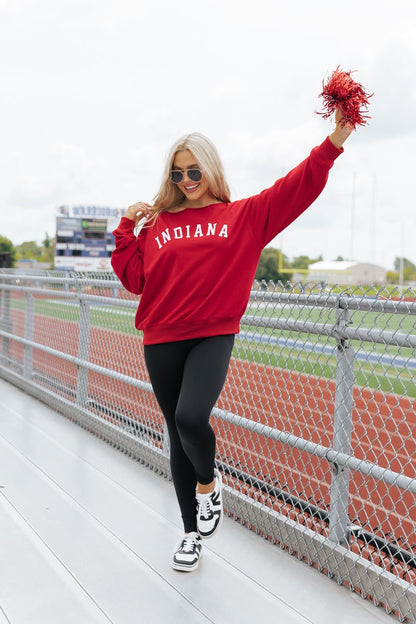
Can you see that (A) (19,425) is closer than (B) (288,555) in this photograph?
No

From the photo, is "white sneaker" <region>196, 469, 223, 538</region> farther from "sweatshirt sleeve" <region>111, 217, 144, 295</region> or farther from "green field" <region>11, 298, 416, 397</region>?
"sweatshirt sleeve" <region>111, 217, 144, 295</region>

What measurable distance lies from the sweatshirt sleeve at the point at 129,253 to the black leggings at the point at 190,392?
33 cm

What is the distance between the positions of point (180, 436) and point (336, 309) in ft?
2.96

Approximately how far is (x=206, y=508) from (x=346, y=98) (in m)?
1.81

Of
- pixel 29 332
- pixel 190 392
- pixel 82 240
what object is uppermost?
pixel 82 240

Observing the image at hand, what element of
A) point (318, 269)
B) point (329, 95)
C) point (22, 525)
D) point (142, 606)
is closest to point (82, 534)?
point (22, 525)

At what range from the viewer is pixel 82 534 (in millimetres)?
3639

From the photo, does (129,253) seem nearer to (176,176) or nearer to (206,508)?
(176,176)

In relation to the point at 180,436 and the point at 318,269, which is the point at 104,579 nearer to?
the point at 180,436

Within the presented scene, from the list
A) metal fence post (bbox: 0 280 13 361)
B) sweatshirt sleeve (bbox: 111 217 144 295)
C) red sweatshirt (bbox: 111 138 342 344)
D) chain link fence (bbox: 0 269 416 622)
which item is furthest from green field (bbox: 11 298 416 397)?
sweatshirt sleeve (bbox: 111 217 144 295)

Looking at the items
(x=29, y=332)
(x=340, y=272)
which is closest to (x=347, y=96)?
(x=29, y=332)

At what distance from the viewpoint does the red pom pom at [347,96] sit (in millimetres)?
2496

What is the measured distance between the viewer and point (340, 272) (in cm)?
9394

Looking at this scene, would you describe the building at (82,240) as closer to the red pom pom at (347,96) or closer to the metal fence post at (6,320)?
the metal fence post at (6,320)
